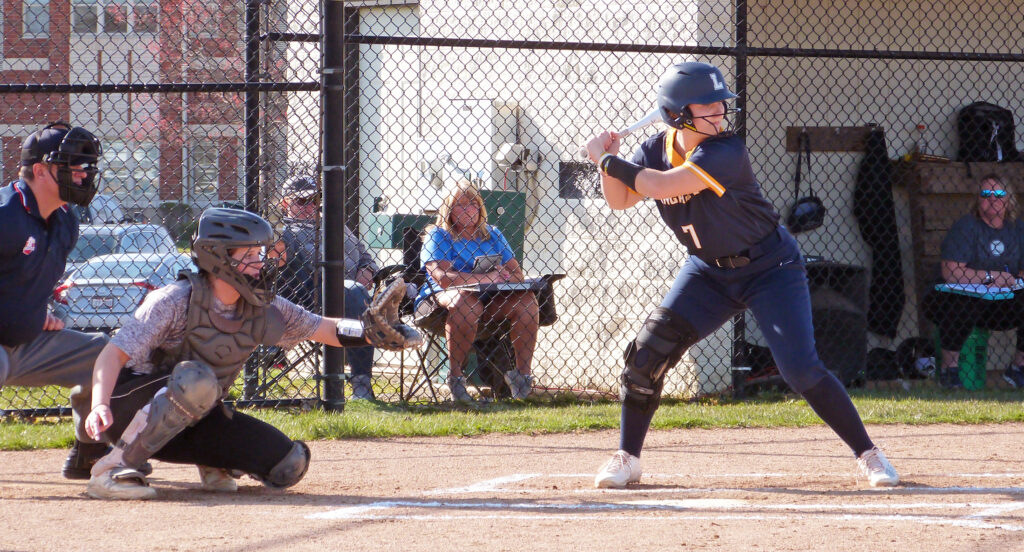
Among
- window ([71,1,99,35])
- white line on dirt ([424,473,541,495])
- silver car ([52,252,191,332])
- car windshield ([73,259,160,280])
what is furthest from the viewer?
window ([71,1,99,35])

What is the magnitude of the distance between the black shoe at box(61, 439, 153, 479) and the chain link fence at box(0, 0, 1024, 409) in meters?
3.04

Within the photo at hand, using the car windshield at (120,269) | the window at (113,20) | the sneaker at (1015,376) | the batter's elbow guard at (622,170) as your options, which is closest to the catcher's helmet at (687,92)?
the batter's elbow guard at (622,170)

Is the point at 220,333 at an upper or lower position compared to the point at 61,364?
upper

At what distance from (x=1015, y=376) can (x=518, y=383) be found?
395 centimetres

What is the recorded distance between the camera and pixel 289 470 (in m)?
4.88

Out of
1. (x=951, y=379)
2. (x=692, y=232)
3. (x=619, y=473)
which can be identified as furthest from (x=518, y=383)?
(x=692, y=232)

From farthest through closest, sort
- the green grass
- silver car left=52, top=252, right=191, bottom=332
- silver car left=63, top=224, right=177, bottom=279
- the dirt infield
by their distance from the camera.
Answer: silver car left=63, top=224, right=177, bottom=279
silver car left=52, top=252, right=191, bottom=332
the green grass
the dirt infield

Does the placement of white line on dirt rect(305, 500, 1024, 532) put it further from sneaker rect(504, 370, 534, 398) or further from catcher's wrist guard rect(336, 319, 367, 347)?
sneaker rect(504, 370, 534, 398)

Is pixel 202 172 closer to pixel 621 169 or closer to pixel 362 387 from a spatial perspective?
pixel 362 387

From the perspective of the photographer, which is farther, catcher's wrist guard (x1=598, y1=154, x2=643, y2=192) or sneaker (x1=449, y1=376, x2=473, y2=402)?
sneaker (x1=449, y1=376, x2=473, y2=402)

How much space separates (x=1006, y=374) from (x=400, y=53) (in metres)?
5.46

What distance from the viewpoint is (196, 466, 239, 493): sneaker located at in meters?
4.97

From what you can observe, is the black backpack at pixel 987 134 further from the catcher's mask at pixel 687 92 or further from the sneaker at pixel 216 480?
the sneaker at pixel 216 480

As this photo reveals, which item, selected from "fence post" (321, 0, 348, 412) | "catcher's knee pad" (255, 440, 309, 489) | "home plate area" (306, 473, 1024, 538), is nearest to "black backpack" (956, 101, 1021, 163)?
"home plate area" (306, 473, 1024, 538)
